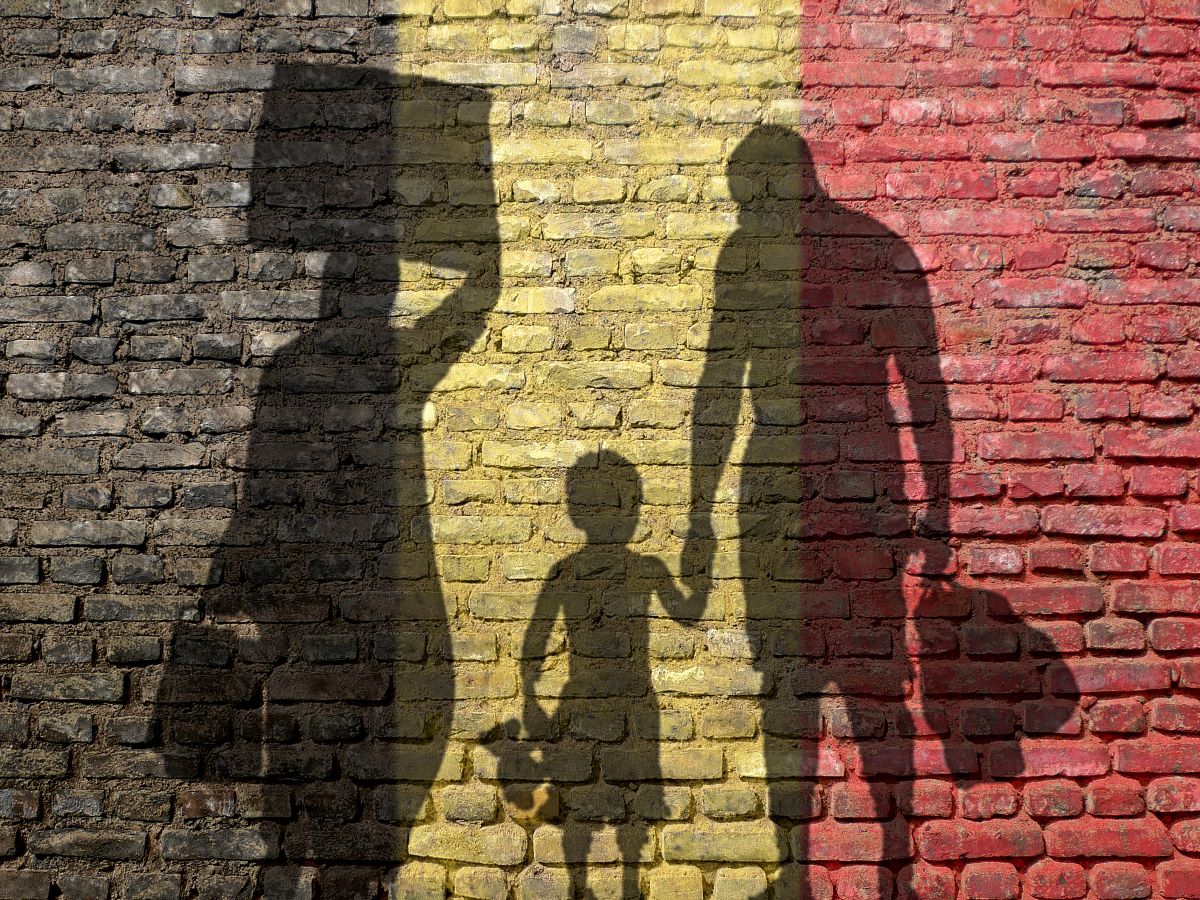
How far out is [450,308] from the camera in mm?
2166

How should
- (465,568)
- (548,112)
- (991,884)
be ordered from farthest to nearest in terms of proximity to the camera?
(548,112) → (465,568) → (991,884)

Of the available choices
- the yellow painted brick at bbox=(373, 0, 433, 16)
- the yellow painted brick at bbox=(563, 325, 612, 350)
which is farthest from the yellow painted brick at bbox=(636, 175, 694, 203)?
the yellow painted brick at bbox=(373, 0, 433, 16)

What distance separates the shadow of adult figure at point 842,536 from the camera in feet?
6.69

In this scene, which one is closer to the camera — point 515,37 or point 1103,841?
point 1103,841

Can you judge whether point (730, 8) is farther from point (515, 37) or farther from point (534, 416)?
point (534, 416)

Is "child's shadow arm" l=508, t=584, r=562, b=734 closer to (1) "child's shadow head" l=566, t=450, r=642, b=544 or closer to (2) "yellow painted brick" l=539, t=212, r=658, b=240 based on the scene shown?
(1) "child's shadow head" l=566, t=450, r=642, b=544

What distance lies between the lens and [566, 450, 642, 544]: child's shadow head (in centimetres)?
211

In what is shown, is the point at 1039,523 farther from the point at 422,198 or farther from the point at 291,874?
the point at 291,874

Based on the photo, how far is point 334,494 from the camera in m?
2.12

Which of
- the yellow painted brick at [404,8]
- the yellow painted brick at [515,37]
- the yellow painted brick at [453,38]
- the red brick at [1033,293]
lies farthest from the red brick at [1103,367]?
the yellow painted brick at [404,8]

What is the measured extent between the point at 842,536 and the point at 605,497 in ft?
1.81

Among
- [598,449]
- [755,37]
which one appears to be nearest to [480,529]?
[598,449]

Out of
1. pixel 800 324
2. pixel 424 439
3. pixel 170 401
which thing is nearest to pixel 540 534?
pixel 424 439

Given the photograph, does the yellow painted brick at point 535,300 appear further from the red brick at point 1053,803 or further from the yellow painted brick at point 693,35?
the red brick at point 1053,803
